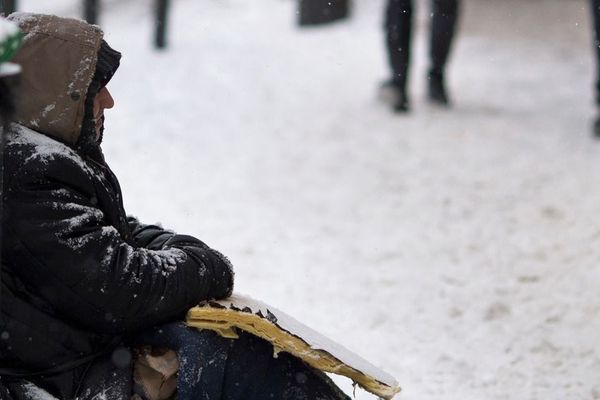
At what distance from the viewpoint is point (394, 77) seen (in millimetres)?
7805

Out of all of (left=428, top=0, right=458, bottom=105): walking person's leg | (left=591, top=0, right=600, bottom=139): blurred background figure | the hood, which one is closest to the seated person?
the hood

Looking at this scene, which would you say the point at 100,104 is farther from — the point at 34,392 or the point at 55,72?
the point at 34,392

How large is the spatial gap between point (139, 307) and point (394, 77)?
217 inches

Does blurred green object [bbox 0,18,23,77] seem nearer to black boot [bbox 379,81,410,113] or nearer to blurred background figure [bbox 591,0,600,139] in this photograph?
blurred background figure [bbox 591,0,600,139]

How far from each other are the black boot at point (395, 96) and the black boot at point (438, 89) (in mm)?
296

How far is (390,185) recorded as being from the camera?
21.5 ft

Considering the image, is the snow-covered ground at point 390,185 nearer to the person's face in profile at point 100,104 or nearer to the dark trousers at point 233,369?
the dark trousers at point 233,369

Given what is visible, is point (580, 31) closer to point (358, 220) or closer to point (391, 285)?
point (358, 220)

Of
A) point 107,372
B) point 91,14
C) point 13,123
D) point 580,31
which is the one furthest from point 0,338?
point 580,31

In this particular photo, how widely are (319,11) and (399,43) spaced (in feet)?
7.96

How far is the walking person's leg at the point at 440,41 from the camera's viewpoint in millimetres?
7738

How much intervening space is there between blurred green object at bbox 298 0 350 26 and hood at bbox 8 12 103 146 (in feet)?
24.2

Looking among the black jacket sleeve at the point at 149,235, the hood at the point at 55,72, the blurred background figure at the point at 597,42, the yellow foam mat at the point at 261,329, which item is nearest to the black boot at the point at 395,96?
the blurred background figure at the point at 597,42

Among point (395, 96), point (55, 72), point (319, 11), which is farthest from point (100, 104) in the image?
point (319, 11)
